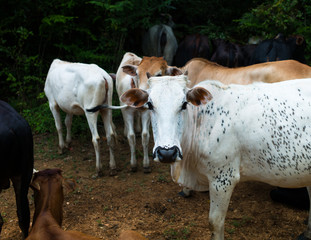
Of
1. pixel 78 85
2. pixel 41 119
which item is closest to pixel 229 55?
pixel 78 85

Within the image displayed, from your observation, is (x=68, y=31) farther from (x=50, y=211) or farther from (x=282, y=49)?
(x=50, y=211)

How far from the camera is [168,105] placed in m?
3.01

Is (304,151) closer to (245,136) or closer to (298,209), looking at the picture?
(245,136)

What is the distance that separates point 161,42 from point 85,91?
5.37 m

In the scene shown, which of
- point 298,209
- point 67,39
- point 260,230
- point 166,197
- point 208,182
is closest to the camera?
point 208,182

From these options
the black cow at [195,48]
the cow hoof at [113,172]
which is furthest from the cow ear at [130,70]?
the black cow at [195,48]

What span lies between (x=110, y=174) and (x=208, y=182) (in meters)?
2.61

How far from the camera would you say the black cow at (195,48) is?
9.35 meters

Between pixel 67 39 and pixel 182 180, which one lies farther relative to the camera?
pixel 67 39

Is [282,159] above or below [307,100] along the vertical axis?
below

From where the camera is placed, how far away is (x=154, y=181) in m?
5.43

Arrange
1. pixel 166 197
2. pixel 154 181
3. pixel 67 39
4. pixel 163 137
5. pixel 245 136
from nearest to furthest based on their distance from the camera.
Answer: pixel 163 137 → pixel 245 136 → pixel 166 197 → pixel 154 181 → pixel 67 39

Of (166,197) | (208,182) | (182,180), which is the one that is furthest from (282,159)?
(166,197)

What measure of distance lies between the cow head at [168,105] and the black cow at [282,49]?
3794 millimetres
